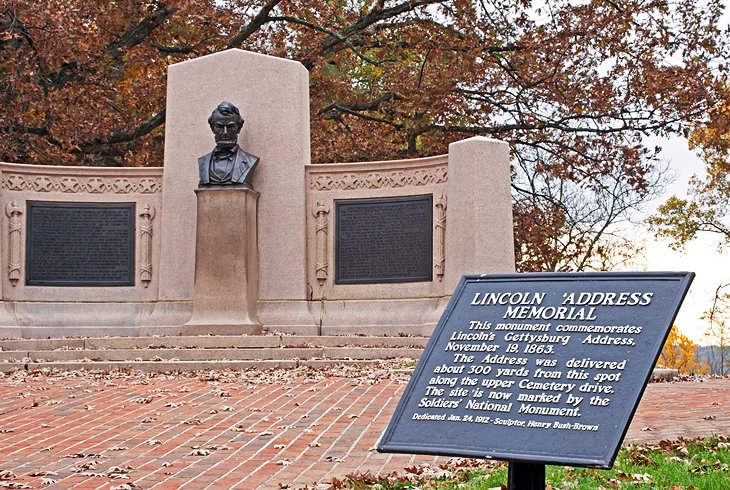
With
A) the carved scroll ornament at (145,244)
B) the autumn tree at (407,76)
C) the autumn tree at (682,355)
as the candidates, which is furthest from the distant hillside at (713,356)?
the carved scroll ornament at (145,244)

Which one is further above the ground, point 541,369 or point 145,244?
point 145,244

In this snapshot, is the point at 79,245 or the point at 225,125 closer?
the point at 225,125

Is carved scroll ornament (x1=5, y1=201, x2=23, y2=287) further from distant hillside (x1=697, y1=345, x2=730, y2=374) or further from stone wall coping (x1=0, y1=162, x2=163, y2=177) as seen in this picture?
distant hillside (x1=697, y1=345, x2=730, y2=374)

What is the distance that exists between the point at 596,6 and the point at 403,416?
68.4ft

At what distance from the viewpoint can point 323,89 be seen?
26484mm

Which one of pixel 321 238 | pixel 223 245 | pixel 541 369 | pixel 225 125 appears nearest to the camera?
pixel 541 369

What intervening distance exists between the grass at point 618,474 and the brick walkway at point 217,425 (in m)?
0.39

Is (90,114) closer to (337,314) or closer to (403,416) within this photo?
(337,314)

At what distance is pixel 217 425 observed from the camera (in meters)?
9.53

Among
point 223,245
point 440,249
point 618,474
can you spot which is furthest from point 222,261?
point 618,474

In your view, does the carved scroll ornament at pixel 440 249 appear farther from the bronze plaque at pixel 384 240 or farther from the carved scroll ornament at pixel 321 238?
the carved scroll ornament at pixel 321 238

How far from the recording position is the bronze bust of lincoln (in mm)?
17016

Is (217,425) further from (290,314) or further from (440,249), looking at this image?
(290,314)

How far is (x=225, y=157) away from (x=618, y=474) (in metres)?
11.1
